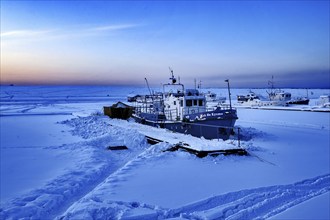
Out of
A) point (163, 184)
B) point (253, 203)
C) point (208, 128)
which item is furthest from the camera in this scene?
point (208, 128)

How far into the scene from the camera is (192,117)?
61.5ft

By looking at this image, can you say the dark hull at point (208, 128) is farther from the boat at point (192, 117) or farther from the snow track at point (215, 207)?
the snow track at point (215, 207)

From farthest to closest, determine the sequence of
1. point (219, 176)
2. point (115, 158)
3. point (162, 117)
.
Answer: point (162, 117), point (115, 158), point (219, 176)

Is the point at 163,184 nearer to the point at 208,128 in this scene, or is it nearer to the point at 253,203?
the point at 253,203

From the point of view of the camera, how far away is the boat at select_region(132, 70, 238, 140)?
60.2ft

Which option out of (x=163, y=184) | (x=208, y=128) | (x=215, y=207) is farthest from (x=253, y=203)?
(x=208, y=128)

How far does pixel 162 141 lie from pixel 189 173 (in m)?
5.36

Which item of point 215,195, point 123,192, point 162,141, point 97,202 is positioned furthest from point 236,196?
point 162,141

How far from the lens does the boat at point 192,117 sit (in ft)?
60.2

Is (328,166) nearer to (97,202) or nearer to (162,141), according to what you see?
(162,141)

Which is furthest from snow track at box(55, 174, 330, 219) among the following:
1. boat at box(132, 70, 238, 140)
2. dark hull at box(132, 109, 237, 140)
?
dark hull at box(132, 109, 237, 140)

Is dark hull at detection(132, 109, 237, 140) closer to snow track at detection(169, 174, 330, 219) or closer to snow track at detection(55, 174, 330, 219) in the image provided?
snow track at detection(169, 174, 330, 219)

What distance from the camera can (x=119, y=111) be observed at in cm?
3081

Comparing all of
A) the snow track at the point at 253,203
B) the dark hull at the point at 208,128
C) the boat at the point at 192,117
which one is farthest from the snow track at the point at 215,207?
the dark hull at the point at 208,128
